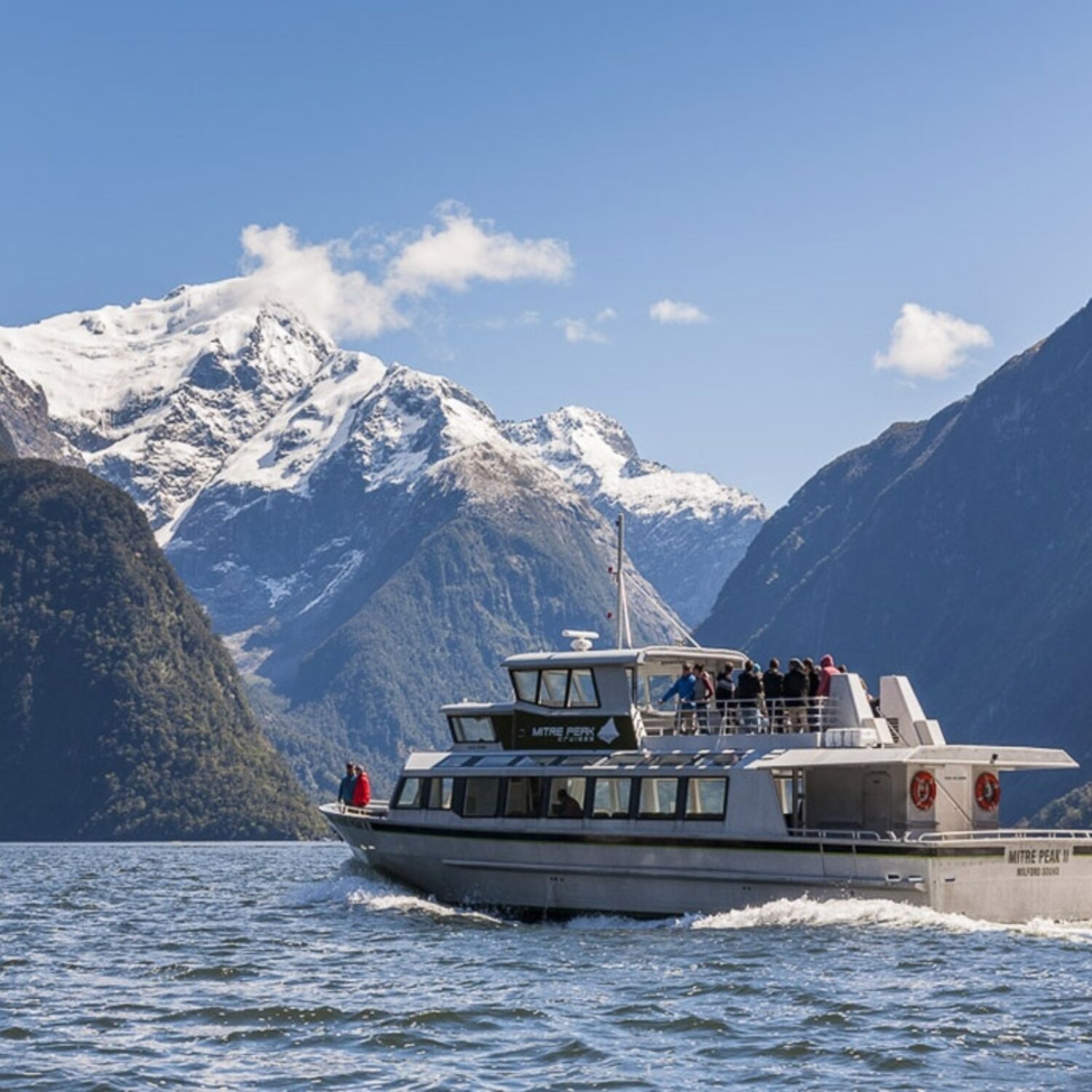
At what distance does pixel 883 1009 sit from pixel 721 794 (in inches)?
528

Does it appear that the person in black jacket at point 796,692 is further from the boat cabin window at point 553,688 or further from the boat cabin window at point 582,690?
the boat cabin window at point 553,688

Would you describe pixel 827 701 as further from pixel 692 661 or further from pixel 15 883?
pixel 15 883

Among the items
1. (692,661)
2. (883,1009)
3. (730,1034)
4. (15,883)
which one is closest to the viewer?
(730,1034)

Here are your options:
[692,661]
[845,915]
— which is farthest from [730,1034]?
[692,661]

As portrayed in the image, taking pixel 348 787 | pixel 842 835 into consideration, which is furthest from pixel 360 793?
pixel 842 835

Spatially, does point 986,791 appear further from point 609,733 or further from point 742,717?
point 609,733

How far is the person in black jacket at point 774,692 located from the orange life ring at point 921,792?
11.3 feet

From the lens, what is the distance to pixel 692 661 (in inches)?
1953

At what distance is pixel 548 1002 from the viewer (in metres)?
32.3

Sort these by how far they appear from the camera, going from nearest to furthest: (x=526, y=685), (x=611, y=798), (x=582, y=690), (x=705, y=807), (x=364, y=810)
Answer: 1. (x=705, y=807)
2. (x=611, y=798)
3. (x=582, y=690)
4. (x=526, y=685)
5. (x=364, y=810)

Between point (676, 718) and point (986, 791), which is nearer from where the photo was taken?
point (986, 791)

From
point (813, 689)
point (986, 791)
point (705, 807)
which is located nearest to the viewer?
point (705, 807)

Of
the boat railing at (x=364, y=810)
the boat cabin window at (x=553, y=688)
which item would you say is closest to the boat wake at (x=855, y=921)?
the boat cabin window at (x=553, y=688)

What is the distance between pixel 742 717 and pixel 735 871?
14.2 ft
